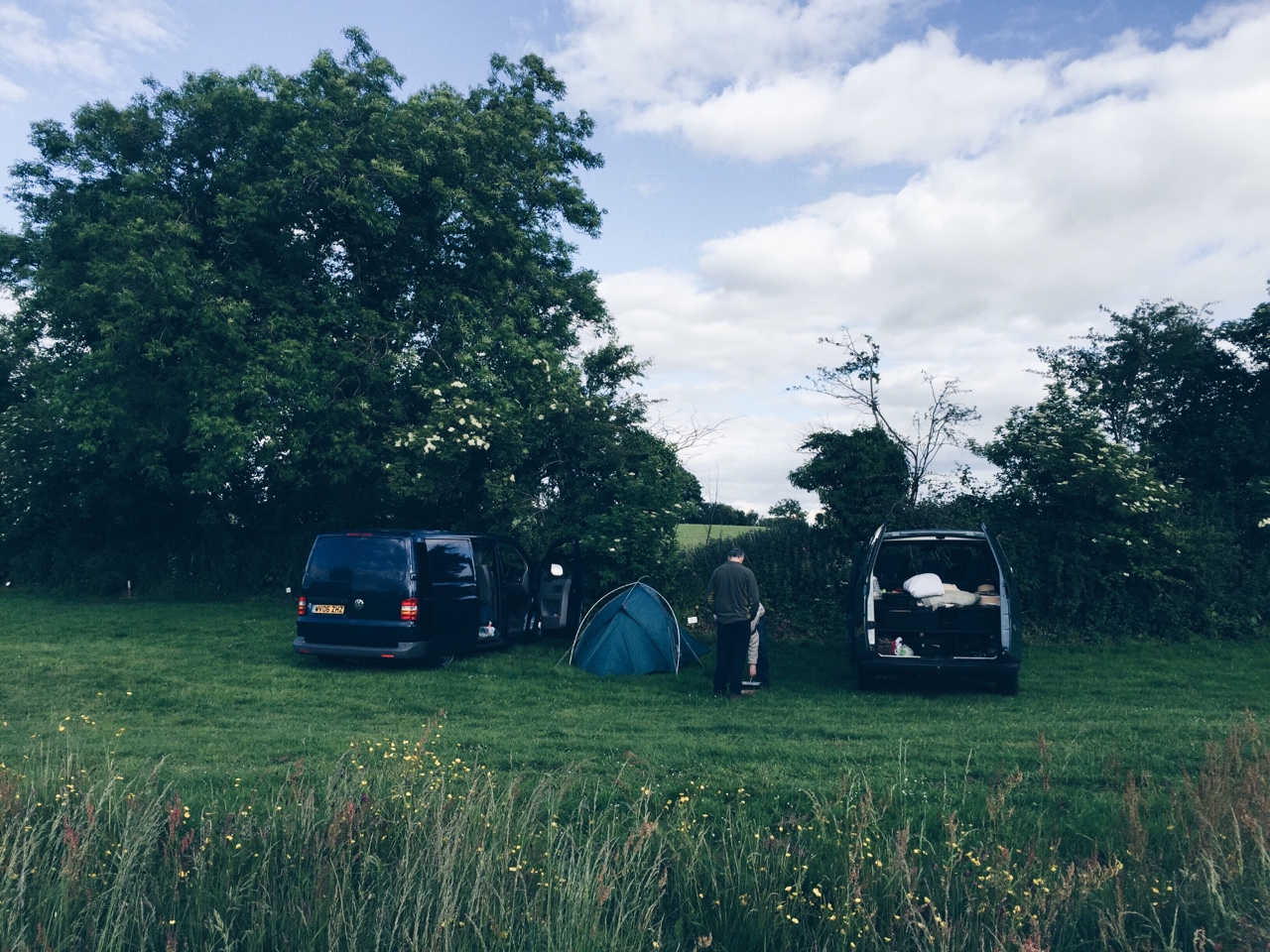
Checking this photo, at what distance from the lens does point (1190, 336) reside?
17.2 m

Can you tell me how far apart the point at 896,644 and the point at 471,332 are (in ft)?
33.1

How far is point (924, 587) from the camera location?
10.3 metres

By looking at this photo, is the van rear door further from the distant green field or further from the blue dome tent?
the distant green field

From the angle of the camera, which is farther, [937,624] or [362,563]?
[362,563]

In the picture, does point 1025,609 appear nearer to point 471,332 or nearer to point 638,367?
point 638,367

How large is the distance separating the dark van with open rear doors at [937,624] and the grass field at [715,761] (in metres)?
0.44

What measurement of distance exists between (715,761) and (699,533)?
10683mm

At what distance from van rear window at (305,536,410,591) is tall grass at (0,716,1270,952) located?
6371 millimetres

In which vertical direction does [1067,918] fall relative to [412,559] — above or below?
below

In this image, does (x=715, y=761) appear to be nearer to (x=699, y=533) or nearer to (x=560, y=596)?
(x=560, y=596)

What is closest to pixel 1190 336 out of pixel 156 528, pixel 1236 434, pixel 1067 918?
pixel 1236 434

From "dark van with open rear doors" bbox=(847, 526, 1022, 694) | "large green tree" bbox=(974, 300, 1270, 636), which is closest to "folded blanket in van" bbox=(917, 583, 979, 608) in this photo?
"dark van with open rear doors" bbox=(847, 526, 1022, 694)

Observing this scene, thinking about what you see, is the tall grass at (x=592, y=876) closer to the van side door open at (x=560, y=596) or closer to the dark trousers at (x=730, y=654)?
the dark trousers at (x=730, y=654)

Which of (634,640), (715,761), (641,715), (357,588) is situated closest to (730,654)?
(641,715)
